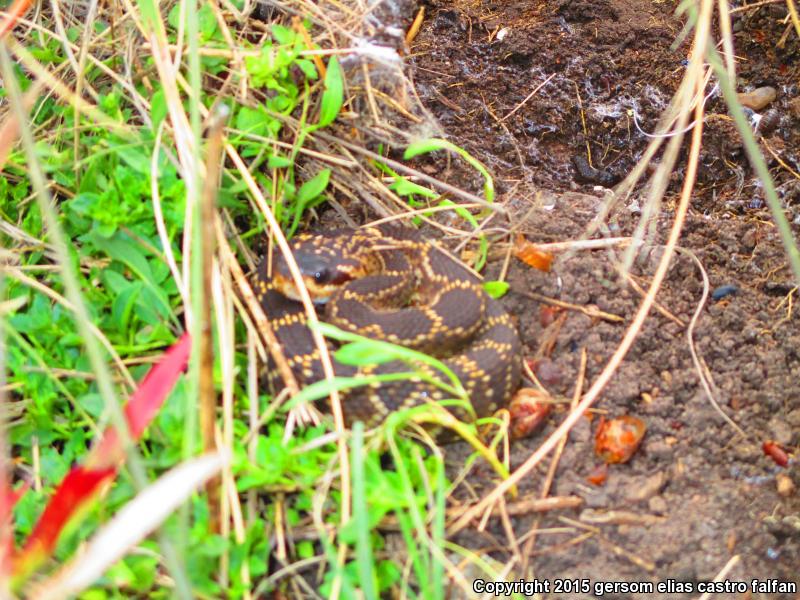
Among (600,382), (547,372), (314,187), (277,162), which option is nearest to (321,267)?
(314,187)

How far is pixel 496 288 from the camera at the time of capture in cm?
335

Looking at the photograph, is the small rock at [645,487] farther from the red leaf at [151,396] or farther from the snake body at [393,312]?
the red leaf at [151,396]

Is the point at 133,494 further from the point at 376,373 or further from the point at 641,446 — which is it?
the point at 641,446

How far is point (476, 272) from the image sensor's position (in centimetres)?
345

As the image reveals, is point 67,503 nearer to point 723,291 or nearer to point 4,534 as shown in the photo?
point 4,534

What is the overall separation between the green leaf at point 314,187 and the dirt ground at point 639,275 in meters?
0.80

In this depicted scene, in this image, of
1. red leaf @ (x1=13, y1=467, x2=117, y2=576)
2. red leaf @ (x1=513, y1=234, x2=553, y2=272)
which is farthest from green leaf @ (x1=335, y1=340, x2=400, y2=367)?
red leaf @ (x1=513, y1=234, x2=553, y2=272)

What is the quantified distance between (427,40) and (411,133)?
977mm

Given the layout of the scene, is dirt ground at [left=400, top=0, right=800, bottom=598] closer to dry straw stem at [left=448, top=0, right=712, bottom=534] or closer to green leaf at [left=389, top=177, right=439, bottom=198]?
dry straw stem at [left=448, top=0, right=712, bottom=534]

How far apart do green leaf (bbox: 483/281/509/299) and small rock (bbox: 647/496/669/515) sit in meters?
1.04

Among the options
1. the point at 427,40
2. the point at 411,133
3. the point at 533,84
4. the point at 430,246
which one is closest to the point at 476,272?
the point at 430,246

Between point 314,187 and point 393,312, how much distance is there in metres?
0.61

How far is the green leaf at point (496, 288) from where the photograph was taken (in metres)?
3.34

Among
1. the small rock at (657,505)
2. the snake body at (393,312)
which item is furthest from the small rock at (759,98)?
the small rock at (657,505)
